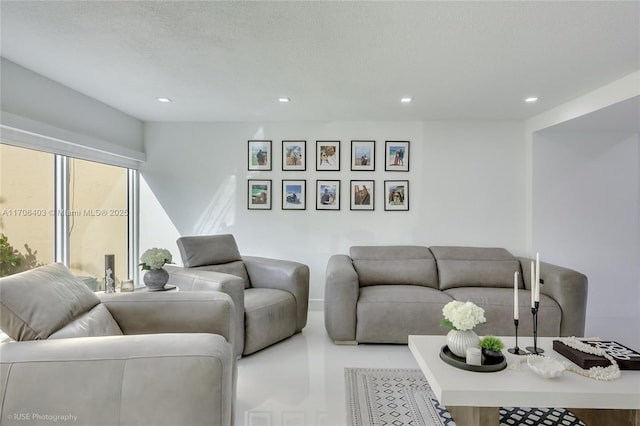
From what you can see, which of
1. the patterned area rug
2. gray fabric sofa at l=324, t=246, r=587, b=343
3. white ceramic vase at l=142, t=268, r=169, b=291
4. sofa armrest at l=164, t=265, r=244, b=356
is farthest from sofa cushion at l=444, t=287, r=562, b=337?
white ceramic vase at l=142, t=268, r=169, b=291

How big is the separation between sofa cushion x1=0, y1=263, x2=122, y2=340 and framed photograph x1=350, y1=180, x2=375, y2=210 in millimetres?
2910

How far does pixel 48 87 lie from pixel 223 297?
7.76 ft

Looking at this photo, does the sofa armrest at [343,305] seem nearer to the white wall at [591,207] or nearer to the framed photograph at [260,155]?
the framed photograph at [260,155]

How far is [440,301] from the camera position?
9.83 feet

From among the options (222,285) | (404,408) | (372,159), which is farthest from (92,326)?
(372,159)

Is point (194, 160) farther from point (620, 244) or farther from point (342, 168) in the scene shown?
point (620, 244)

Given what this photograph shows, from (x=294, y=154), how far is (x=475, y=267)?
2389 mm

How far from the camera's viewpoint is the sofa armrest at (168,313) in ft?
5.94

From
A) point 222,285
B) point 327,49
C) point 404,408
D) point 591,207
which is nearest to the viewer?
point 404,408

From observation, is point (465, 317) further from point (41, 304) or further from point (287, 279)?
point (41, 304)

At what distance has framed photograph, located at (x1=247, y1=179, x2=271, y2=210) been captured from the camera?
163 inches

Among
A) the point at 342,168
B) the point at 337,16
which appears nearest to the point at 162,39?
the point at 337,16

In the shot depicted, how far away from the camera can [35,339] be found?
129 centimetres

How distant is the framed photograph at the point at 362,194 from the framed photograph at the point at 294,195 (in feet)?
1.92
